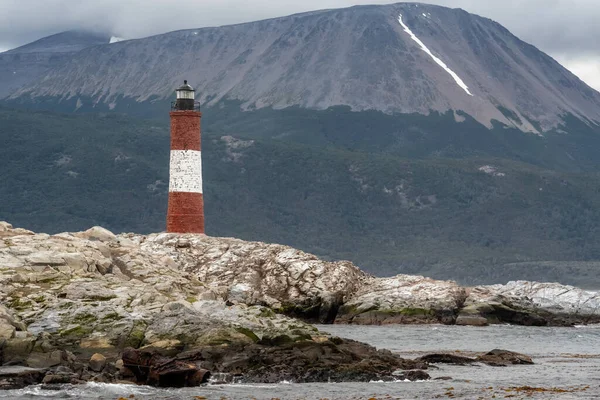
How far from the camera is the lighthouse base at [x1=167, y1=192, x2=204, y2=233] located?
2635 inches

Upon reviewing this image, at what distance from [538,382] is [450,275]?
12253 cm

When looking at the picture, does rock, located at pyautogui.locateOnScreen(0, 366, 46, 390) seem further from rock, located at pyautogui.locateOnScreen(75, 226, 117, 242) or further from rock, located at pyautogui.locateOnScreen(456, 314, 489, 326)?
rock, located at pyautogui.locateOnScreen(456, 314, 489, 326)

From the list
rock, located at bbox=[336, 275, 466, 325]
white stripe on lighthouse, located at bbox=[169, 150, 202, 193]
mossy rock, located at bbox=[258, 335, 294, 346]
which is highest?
white stripe on lighthouse, located at bbox=[169, 150, 202, 193]

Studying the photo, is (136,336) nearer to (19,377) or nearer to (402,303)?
(19,377)

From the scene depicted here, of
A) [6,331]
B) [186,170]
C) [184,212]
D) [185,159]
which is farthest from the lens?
[184,212]

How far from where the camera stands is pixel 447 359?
42.8 meters

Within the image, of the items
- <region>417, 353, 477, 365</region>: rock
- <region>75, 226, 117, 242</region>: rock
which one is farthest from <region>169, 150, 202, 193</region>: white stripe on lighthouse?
<region>417, 353, 477, 365</region>: rock

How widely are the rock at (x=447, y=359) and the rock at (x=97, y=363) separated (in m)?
10.6

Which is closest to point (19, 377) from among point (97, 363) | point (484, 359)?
point (97, 363)

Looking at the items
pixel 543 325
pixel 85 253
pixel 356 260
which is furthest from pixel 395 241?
pixel 85 253

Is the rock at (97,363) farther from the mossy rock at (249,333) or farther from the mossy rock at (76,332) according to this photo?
the mossy rock at (249,333)

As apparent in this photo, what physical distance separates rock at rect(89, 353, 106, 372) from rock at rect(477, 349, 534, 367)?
12230 mm

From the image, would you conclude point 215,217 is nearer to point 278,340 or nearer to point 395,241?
point 395,241

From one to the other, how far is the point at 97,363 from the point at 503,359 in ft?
43.8
